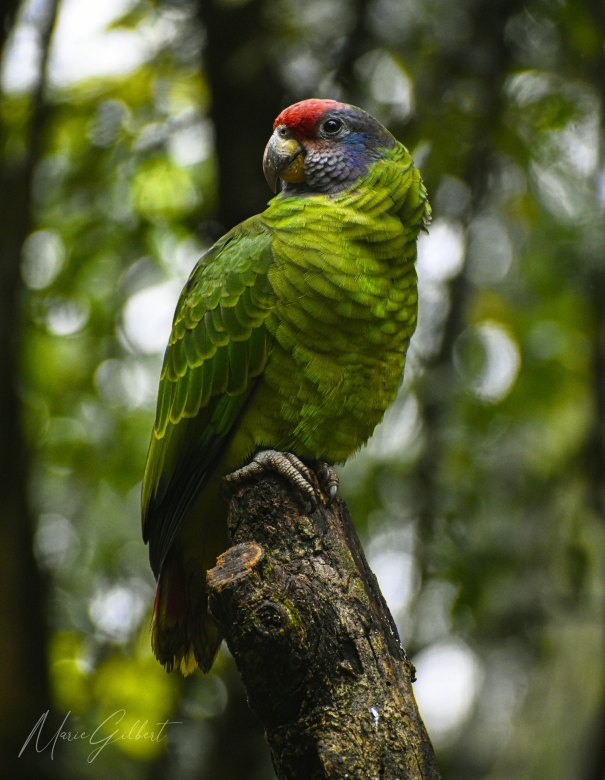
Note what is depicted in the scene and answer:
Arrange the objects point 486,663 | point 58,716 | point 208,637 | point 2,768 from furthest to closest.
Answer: point 486,663
point 58,716
point 2,768
point 208,637

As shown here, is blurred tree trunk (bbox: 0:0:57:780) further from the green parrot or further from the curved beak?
the curved beak

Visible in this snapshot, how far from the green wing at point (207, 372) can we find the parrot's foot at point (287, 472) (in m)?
0.16

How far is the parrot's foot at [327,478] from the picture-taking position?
2484mm

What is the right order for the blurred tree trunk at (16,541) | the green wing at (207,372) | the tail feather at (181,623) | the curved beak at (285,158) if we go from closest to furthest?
the green wing at (207,372) → the tail feather at (181,623) → the curved beak at (285,158) → the blurred tree trunk at (16,541)

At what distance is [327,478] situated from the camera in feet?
8.32

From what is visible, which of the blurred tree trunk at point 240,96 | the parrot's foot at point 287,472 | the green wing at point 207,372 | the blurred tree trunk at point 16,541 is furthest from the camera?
the blurred tree trunk at point 240,96

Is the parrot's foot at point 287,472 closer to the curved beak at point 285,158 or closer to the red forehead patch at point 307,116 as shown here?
the curved beak at point 285,158

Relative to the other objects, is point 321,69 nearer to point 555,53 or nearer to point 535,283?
point 555,53

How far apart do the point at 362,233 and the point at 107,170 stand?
7.37 feet

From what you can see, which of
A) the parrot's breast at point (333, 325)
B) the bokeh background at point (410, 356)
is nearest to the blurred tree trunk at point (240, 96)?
the bokeh background at point (410, 356)

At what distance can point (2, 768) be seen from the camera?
3.29 m

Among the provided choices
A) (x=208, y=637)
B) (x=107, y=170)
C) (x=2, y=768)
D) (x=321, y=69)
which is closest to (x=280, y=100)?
(x=321, y=69)

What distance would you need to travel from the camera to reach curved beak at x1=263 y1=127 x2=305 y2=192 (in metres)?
2.97
